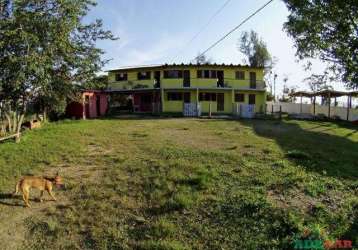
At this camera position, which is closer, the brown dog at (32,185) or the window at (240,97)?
the brown dog at (32,185)

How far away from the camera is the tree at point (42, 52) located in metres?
14.6

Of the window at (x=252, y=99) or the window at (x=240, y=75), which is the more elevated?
the window at (x=240, y=75)

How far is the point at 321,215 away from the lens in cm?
787

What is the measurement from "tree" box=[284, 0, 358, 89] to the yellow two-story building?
710 centimetres

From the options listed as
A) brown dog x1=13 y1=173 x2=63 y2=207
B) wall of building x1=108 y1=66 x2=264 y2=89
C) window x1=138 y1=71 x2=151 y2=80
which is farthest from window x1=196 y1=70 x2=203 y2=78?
brown dog x1=13 y1=173 x2=63 y2=207

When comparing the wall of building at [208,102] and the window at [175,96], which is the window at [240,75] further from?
the window at [175,96]

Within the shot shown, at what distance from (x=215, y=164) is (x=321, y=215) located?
402 cm

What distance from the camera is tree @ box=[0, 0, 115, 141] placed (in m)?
14.6

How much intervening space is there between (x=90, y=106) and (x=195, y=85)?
395 inches

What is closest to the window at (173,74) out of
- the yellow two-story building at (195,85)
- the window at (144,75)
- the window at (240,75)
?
the yellow two-story building at (195,85)

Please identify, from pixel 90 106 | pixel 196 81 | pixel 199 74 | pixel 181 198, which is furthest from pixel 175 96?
pixel 181 198

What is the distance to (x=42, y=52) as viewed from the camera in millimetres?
15320

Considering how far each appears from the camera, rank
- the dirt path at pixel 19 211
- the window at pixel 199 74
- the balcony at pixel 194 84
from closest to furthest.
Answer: the dirt path at pixel 19 211 → the balcony at pixel 194 84 → the window at pixel 199 74

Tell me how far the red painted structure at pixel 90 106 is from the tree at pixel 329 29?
55.0 feet
